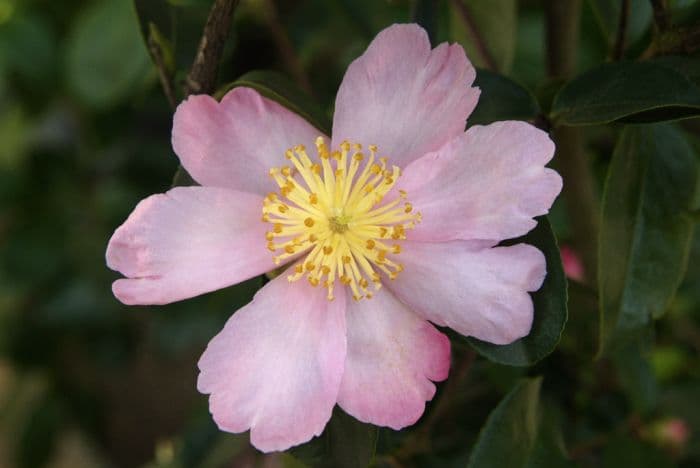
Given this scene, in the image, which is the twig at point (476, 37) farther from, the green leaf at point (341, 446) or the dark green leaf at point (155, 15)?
the green leaf at point (341, 446)

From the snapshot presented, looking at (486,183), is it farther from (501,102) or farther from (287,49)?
(287,49)

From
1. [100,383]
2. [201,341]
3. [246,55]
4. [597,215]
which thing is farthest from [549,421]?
[100,383]

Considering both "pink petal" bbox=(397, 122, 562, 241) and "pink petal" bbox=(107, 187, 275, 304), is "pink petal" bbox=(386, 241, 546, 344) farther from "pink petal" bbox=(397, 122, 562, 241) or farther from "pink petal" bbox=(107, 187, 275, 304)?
"pink petal" bbox=(107, 187, 275, 304)

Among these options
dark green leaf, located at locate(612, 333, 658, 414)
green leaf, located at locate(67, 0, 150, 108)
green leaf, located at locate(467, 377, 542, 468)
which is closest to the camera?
green leaf, located at locate(467, 377, 542, 468)

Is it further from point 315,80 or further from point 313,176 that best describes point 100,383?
point 313,176

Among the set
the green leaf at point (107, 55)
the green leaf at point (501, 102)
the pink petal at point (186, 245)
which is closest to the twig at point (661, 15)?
the green leaf at point (501, 102)

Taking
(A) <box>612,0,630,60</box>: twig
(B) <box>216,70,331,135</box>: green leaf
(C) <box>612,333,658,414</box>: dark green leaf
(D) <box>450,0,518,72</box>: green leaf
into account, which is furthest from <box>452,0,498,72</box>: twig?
(C) <box>612,333,658,414</box>: dark green leaf
